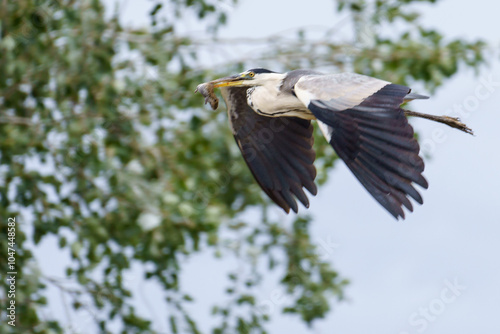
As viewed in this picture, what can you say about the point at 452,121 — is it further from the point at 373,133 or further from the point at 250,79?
the point at 250,79

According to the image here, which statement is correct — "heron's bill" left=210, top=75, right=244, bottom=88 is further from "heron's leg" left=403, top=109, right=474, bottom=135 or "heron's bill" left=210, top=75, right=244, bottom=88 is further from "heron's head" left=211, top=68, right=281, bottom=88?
"heron's leg" left=403, top=109, right=474, bottom=135

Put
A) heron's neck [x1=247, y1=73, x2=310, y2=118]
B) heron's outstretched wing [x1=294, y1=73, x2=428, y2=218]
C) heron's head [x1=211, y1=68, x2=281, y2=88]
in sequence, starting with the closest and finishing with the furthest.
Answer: heron's outstretched wing [x1=294, y1=73, x2=428, y2=218]
heron's neck [x1=247, y1=73, x2=310, y2=118]
heron's head [x1=211, y1=68, x2=281, y2=88]

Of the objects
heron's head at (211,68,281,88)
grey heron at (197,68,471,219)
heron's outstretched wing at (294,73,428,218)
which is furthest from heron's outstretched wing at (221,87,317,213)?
heron's outstretched wing at (294,73,428,218)

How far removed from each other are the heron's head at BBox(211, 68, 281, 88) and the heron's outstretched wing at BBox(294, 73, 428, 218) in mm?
293

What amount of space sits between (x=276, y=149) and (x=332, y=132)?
810 millimetres

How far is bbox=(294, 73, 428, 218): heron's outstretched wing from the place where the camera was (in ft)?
9.73

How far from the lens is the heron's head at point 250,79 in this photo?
3.54m

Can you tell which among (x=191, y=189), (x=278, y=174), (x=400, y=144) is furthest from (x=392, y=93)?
(x=191, y=189)

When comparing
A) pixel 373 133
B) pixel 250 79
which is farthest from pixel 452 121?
pixel 250 79

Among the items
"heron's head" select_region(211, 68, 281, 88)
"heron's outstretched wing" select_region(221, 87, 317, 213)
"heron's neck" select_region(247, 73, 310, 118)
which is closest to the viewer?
"heron's neck" select_region(247, 73, 310, 118)

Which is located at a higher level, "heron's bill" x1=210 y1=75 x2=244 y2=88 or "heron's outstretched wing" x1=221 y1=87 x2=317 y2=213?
A: "heron's bill" x1=210 y1=75 x2=244 y2=88

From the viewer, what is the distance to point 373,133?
3.10 metres

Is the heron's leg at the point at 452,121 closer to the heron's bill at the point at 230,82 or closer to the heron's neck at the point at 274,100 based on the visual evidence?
the heron's neck at the point at 274,100

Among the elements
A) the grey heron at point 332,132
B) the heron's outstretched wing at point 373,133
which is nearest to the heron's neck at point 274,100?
the grey heron at point 332,132
